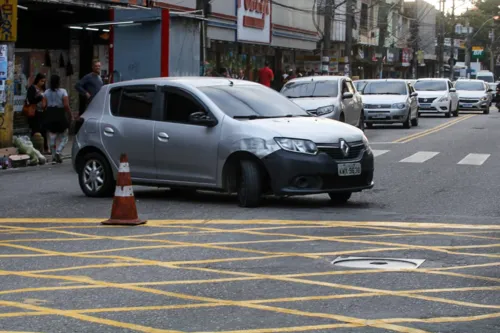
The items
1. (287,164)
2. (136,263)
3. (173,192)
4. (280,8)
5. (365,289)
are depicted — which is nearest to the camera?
(365,289)

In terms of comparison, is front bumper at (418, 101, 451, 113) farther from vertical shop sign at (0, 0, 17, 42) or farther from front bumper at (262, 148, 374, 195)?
front bumper at (262, 148, 374, 195)

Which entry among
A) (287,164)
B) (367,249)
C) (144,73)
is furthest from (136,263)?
(144,73)

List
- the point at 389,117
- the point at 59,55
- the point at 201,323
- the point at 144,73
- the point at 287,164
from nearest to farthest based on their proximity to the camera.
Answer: the point at 201,323 → the point at 287,164 → the point at 144,73 → the point at 59,55 → the point at 389,117

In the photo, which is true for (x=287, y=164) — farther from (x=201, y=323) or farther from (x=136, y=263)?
(x=201, y=323)

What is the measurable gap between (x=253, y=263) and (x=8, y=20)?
14426mm

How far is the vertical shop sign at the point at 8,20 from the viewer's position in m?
22.4

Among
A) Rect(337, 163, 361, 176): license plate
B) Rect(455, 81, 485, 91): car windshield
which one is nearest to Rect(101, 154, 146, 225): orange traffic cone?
Rect(337, 163, 361, 176): license plate

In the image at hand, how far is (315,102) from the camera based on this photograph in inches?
1040

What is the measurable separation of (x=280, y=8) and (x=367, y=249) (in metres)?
Answer: 37.2

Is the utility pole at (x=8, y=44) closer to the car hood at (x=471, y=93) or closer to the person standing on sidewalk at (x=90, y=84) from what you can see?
the person standing on sidewalk at (x=90, y=84)

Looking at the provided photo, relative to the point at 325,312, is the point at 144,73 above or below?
above

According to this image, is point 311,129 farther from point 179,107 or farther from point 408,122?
point 408,122

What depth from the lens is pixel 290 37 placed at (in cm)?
4816

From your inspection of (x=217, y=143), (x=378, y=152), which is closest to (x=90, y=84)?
(x=378, y=152)
